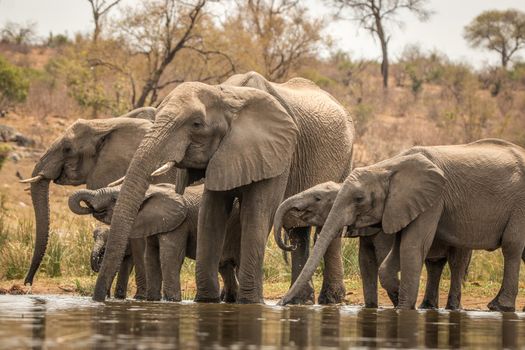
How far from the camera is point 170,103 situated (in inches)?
414

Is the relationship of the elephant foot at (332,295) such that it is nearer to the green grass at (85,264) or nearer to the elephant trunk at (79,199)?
the green grass at (85,264)

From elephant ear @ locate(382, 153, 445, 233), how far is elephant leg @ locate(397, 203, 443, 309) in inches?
4.0

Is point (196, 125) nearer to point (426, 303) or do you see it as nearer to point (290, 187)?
point (290, 187)

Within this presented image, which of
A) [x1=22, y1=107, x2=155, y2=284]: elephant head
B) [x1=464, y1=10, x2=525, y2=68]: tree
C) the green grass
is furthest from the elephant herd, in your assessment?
[x1=464, y1=10, x2=525, y2=68]: tree

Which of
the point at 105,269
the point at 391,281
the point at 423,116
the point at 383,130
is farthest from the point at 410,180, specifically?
the point at 423,116

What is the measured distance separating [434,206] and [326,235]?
111cm

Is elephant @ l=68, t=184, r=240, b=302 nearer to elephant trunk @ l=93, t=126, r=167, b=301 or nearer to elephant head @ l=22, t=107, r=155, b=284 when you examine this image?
elephant head @ l=22, t=107, r=155, b=284

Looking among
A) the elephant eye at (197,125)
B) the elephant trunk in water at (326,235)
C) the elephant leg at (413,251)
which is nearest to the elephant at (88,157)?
the elephant eye at (197,125)

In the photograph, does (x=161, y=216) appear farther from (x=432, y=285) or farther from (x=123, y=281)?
(x=432, y=285)

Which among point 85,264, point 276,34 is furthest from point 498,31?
point 85,264

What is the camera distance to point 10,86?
105ft

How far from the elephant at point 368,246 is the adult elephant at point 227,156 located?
0.27 m

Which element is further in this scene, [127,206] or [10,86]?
[10,86]

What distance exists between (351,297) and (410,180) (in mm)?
3245
